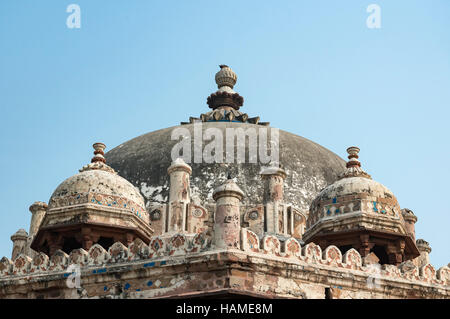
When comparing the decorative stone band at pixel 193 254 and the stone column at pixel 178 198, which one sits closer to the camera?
the decorative stone band at pixel 193 254

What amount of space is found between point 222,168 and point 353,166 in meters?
5.35

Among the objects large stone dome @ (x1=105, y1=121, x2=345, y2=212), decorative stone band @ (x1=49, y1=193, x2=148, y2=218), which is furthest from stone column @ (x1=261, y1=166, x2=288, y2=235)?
decorative stone band @ (x1=49, y1=193, x2=148, y2=218)

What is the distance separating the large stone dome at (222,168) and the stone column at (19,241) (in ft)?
11.3

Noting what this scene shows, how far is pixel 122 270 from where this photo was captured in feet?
47.0

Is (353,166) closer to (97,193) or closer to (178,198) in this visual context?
(178,198)

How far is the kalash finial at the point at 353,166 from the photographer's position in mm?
18078

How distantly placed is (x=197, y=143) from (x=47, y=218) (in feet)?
24.6

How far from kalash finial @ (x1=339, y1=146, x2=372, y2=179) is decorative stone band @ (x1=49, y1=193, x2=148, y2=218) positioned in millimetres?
4906

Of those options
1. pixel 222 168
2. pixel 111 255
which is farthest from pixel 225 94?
pixel 111 255

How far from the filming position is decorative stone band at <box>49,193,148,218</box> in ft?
55.2

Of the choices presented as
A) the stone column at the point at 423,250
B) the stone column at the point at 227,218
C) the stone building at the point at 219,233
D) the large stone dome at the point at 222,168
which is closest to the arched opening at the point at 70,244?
the stone building at the point at 219,233

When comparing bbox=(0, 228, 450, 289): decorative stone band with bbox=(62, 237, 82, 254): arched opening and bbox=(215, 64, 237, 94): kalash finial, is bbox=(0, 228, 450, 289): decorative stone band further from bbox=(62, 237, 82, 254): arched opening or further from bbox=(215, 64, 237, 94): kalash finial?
bbox=(215, 64, 237, 94): kalash finial

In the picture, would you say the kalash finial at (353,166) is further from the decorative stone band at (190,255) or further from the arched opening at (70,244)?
the arched opening at (70,244)
